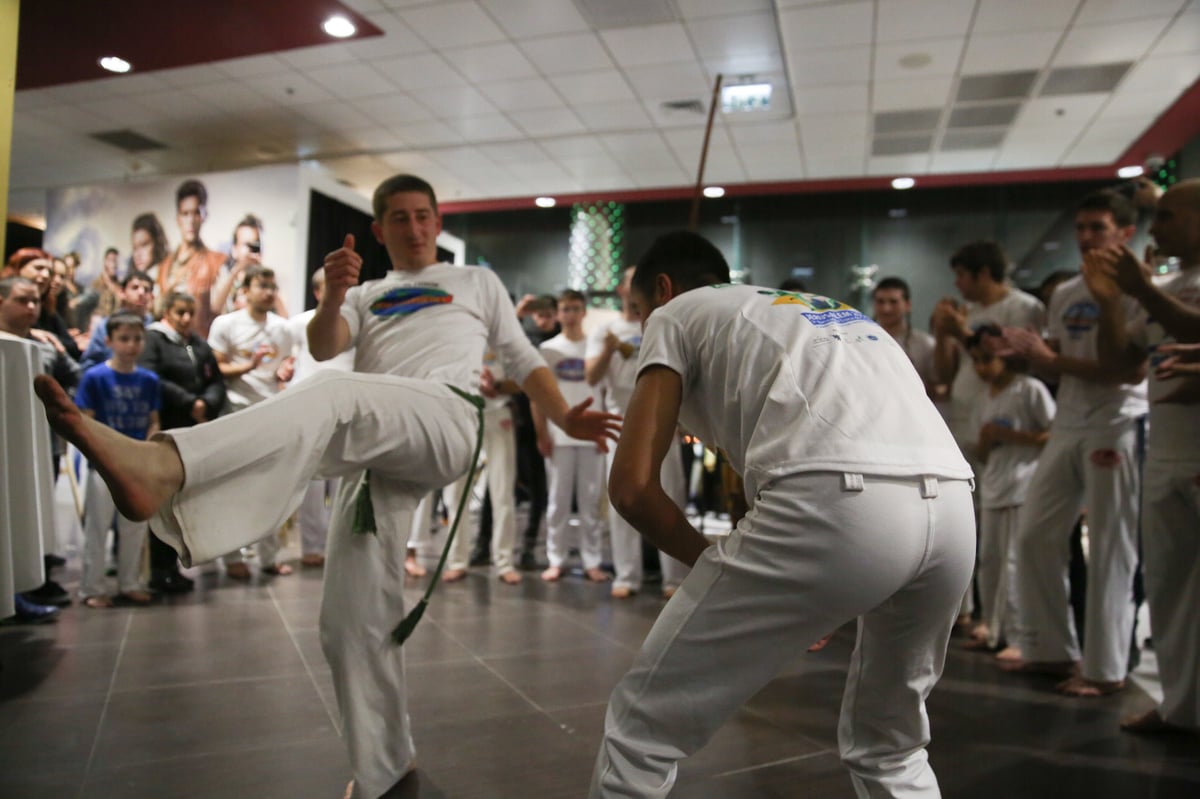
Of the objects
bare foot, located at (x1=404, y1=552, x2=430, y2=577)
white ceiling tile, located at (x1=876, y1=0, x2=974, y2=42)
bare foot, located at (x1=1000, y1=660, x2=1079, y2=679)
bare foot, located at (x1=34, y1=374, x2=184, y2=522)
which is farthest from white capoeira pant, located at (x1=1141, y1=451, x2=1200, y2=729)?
white ceiling tile, located at (x1=876, y1=0, x2=974, y2=42)

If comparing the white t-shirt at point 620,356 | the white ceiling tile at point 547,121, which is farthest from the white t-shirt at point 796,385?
the white ceiling tile at point 547,121

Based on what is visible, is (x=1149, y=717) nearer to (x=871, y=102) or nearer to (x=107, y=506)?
(x=107, y=506)

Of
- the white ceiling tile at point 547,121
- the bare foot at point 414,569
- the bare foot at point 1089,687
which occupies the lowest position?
the bare foot at point 414,569

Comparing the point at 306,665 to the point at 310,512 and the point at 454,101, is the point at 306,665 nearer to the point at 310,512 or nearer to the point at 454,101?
the point at 310,512

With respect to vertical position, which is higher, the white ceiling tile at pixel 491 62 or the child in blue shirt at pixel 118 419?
the white ceiling tile at pixel 491 62

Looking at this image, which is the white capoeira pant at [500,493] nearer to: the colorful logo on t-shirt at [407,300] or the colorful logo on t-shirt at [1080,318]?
the colorful logo on t-shirt at [407,300]

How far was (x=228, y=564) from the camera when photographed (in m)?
4.49

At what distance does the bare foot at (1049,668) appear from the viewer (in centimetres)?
289

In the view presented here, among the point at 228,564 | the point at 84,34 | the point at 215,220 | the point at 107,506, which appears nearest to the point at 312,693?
the point at 107,506

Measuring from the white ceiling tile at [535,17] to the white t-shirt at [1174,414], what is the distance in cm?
401

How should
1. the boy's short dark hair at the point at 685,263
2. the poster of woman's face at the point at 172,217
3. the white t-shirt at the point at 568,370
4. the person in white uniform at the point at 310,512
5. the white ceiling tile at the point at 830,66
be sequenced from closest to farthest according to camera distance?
1. the boy's short dark hair at the point at 685,263
2. the person in white uniform at the point at 310,512
3. the white t-shirt at the point at 568,370
4. the white ceiling tile at the point at 830,66
5. the poster of woman's face at the point at 172,217

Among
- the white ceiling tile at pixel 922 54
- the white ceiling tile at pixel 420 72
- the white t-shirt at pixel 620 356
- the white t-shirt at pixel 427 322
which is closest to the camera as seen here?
the white t-shirt at pixel 427 322

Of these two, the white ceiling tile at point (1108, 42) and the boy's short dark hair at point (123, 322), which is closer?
the boy's short dark hair at point (123, 322)

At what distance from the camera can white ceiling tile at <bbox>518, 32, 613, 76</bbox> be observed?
5648 millimetres
